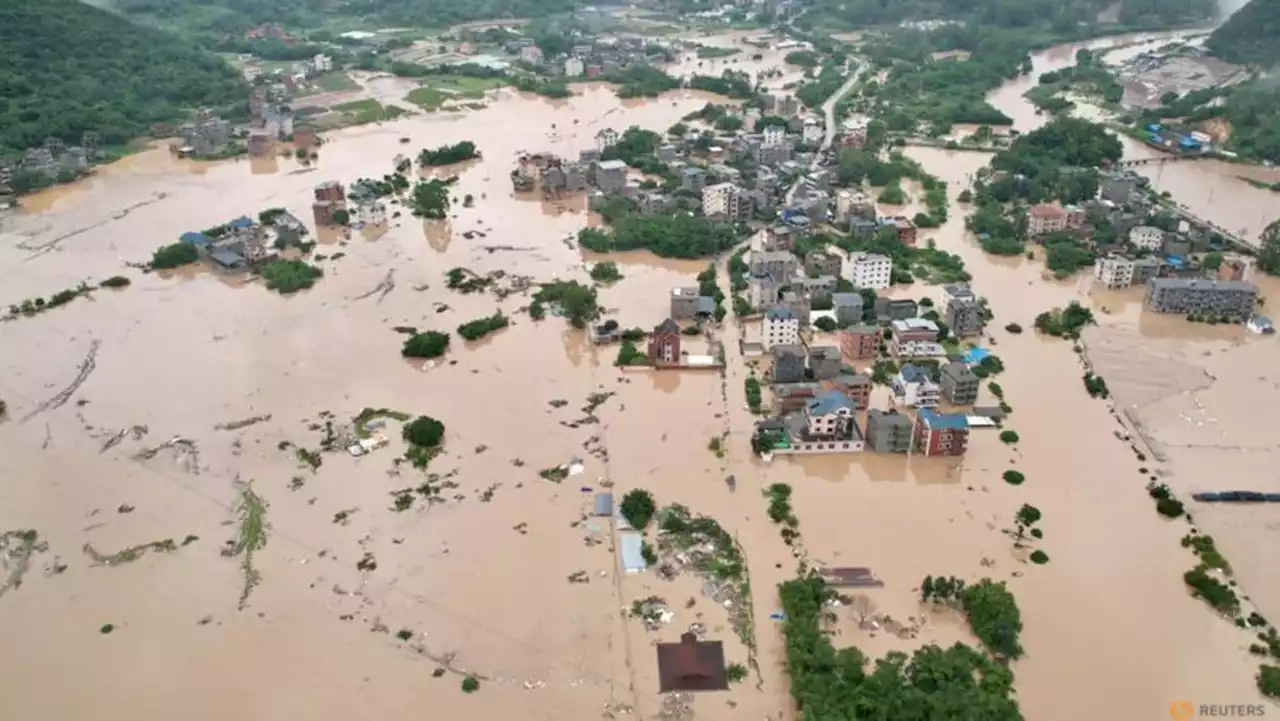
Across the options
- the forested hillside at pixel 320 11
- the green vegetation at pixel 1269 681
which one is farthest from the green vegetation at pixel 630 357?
the forested hillside at pixel 320 11

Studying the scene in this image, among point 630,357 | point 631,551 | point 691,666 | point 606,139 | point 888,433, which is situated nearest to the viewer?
point 691,666

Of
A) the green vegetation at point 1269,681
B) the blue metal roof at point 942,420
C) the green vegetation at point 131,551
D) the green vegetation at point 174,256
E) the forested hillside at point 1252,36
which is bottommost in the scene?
the green vegetation at point 1269,681

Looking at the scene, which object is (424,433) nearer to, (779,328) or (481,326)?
(481,326)

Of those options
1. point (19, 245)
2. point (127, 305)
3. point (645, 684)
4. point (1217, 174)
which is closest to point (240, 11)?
point (19, 245)

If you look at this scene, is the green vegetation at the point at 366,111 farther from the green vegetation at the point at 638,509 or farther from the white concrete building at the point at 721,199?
the green vegetation at the point at 638,509

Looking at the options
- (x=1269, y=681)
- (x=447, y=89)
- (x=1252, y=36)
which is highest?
(x=1252, y=36)

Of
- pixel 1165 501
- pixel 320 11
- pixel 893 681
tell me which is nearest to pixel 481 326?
pixel 893 681

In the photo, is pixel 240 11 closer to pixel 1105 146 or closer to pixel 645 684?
pixel 1105 146
